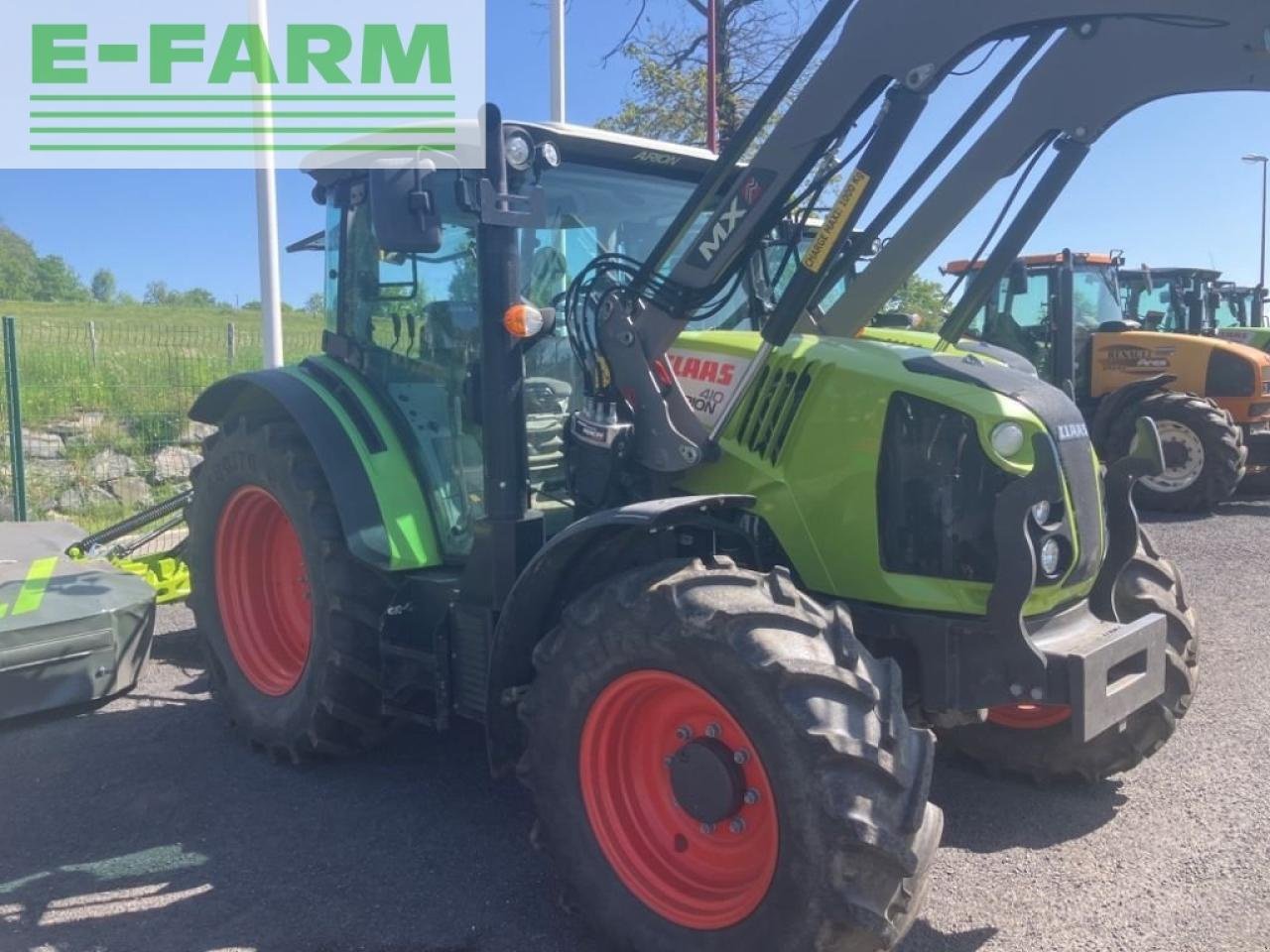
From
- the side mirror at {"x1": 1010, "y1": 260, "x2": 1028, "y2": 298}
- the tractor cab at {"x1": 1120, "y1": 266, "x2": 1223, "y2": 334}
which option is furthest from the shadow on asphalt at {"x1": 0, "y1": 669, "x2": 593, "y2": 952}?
the tractor cab at {"x1": 1120, "y1": 266, "x2": 1223, "y2": 334}

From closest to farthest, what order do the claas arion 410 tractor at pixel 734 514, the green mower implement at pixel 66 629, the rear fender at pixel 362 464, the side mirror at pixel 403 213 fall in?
the claas arion 410 tractor at pixel 734 514 < the side mirror at pixel 403 213 < the rear fender at pixel 362 464 < the green mower implement at pixel 66 629

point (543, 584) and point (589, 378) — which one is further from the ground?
point (589, 378)

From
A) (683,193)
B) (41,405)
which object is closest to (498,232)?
(683,193)

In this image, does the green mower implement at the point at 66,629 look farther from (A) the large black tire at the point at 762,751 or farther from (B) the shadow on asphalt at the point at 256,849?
(A) the large black tire at the point at 762,751

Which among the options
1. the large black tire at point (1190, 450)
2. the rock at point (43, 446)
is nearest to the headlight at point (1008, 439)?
the large black tire at point (1190, 450)

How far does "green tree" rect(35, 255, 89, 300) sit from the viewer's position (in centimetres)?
3884

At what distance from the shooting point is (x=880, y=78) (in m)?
3.10

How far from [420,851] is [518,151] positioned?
7.69ft

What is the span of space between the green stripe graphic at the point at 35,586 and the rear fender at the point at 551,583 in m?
2.62

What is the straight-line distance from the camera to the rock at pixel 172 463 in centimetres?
976

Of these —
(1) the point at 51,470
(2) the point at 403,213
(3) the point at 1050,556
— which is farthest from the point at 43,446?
(3) the point at 1050,556

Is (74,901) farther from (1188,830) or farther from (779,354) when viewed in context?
(1188,830)

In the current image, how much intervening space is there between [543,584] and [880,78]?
68.5 inches

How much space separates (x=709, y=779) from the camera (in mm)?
2900
